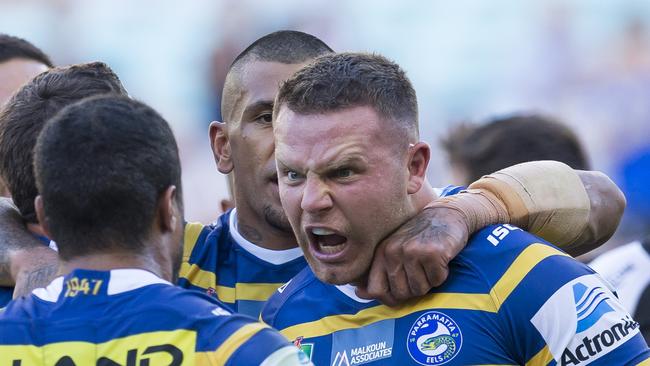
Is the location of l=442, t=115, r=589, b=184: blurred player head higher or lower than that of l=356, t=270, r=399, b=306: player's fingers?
lower

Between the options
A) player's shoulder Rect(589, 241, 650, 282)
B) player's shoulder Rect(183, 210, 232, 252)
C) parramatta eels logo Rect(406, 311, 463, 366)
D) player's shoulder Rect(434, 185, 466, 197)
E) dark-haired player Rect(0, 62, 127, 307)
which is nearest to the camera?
parramatta eels logo Rect(406, 311, 463, 366)

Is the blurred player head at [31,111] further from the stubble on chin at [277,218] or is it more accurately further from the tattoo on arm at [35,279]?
the stubble on chin at [277,218]

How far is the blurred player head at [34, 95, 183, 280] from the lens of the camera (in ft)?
8.69

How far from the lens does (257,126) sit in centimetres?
414

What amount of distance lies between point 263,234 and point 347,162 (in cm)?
93

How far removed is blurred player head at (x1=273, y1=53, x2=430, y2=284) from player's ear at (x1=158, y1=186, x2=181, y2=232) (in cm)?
63

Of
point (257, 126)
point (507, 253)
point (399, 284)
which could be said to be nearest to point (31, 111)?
point (257, 126)

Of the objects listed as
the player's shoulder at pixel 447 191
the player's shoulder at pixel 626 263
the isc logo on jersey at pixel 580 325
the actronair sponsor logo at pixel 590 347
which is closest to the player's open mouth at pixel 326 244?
the player's shoulder at pixel 447 191

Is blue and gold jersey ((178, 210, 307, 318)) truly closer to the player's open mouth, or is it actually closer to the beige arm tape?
the player's open mouth

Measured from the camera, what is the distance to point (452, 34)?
37.0 feet

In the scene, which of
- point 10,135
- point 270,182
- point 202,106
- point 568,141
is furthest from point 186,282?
point 202,106

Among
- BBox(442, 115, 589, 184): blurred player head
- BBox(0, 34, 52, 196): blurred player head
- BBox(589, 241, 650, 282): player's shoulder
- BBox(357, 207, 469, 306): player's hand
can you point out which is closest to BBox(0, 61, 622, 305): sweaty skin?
BBox(357, 207, 469, 306): player's hand

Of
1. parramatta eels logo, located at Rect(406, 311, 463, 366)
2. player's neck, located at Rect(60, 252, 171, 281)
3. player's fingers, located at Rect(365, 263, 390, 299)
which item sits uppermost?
player's neck, located at Rect(60, 252, 171, 281)

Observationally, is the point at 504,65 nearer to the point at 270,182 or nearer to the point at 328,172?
the point at 270,182
